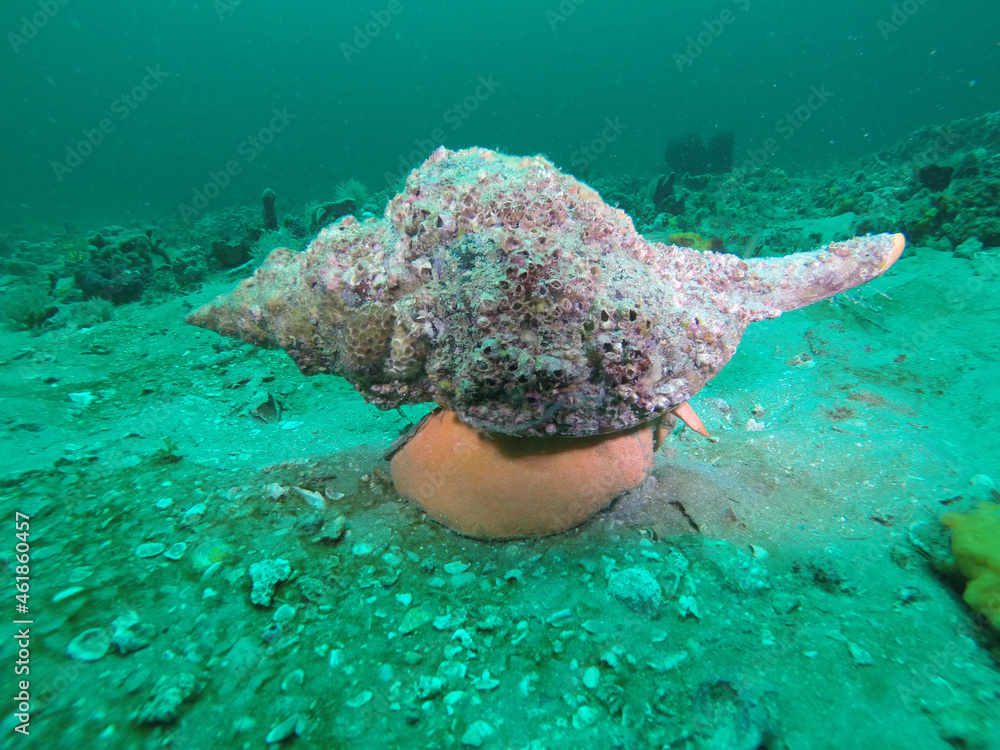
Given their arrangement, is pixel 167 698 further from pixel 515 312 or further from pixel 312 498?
pixel 515 312

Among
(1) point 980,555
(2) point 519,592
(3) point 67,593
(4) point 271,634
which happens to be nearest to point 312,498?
(4) point 271,634

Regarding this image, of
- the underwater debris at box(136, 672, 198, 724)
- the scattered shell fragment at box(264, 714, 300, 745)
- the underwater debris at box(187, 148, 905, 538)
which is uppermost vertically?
the underwater debris at box(187, 148, 905, 538)

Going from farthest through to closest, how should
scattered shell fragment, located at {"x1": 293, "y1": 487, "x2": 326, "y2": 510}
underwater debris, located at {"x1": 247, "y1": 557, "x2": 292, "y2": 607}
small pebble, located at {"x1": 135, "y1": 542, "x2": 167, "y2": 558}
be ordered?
scattered shell fragment, located at {"x1": 293, "y1": 487, "x2": 326, "y2": 510} < small pebble, located at {"x1": 135, "y1": 542, "x2": 167, "y2": 558} < underwater debris, located at {"x1": 247, "y1": 557, "x2": 292, "y2": 607}

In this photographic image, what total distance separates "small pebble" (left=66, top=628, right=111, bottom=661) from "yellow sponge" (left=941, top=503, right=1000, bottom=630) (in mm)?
3769

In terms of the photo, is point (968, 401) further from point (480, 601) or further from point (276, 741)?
point (276, 741)

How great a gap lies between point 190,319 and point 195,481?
4.48ft

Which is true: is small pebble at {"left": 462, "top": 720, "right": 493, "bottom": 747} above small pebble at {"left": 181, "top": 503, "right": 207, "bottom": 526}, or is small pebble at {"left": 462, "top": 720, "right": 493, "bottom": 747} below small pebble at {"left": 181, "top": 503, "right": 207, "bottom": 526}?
below

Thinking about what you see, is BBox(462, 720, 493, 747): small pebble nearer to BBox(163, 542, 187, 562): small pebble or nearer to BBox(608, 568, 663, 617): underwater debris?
BBox(608, 568, 663, 617): underwater debris

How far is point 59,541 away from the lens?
2326mm

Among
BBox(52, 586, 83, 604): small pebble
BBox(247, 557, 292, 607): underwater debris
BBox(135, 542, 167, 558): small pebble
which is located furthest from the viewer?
BBox(135, 542, 167, 558): small pebble

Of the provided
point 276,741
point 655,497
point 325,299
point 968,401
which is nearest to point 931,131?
point 968,401

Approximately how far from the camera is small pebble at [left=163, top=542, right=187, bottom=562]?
2.30m

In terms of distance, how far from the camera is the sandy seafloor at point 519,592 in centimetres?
154

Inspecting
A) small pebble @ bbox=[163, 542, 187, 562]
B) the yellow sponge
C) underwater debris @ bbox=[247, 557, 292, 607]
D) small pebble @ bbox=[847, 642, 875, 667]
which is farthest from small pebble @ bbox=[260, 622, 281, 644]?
the yellow sponge
